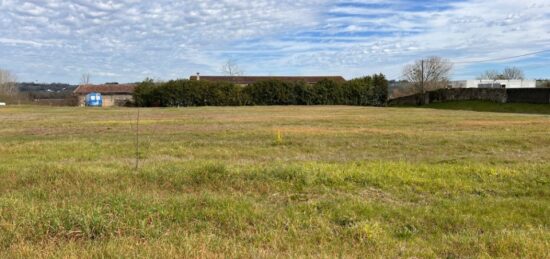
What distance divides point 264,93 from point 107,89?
44.7 meters

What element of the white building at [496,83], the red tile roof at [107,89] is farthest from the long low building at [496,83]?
the red tile roof at [107,89]

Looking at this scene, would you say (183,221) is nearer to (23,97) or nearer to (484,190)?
(484,190)

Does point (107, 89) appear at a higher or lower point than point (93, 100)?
higher

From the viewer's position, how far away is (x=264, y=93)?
3017 inches

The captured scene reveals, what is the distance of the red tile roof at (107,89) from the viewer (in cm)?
10407

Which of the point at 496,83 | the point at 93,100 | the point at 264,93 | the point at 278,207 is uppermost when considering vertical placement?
the point at 496,83

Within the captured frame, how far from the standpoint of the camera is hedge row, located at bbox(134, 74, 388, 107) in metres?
74.5

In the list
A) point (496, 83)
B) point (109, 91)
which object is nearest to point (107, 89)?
point (109, 91)

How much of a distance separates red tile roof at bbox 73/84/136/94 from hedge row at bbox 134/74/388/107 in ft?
95.7

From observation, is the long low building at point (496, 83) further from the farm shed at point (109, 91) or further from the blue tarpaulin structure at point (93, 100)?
the blue tarpaulin structure at point (93, 100)

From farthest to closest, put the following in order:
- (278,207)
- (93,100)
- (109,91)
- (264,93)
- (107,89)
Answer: (107,89), (109,91), (93,100), (264,93), (278,207)

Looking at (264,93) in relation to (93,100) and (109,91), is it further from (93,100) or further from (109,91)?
(109,91)

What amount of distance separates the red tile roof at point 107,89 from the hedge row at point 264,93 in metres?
29.2

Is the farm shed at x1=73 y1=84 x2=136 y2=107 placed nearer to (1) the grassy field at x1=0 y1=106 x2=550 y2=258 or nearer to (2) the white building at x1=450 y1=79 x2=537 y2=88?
(2) the white building at x1=450 y1=79 x2=537 y2=88
